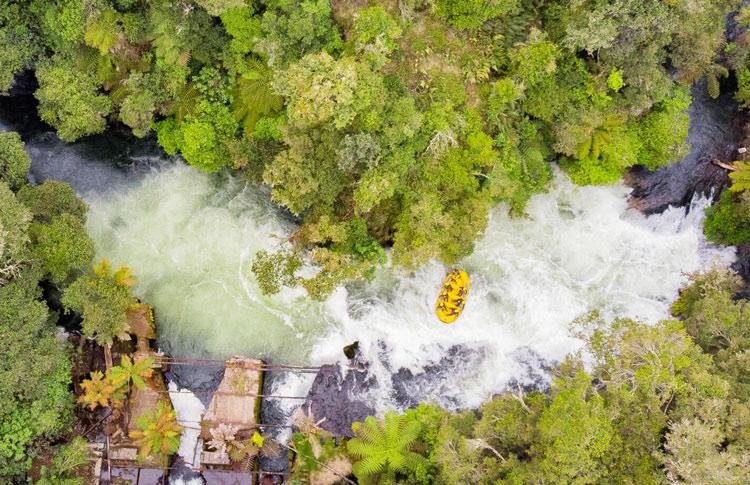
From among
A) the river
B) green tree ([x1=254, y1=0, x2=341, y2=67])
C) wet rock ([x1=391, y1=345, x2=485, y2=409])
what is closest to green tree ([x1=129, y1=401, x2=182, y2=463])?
the river

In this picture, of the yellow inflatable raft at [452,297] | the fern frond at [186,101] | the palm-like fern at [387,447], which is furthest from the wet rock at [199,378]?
the fern frond at [186,101]

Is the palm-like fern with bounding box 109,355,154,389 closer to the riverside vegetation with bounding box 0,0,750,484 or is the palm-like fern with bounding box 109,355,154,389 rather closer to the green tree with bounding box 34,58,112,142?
the riverside vegetation with bounding box 0,0,750,484

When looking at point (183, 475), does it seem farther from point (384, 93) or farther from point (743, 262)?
point (743, 262)

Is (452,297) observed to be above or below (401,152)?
below

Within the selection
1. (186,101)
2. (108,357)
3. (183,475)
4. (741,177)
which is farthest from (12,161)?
(741,177)

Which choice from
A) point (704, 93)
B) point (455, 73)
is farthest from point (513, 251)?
point (704, 93)

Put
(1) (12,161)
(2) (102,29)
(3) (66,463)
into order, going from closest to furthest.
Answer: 1. (2) (102,29)
2. (3) (66,463)
3. (1) (12,161)
